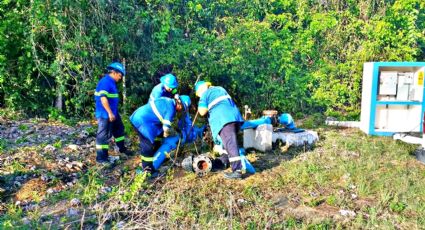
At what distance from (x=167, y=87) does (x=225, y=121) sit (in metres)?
1.19

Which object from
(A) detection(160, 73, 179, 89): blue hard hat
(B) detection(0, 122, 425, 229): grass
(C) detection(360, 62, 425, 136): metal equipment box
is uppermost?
(A) detection(160, 73, 179, 89): blue hard hat

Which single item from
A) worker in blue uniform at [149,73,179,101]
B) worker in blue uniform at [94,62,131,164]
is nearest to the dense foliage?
worker in blue uniform at [94,62,131,164]

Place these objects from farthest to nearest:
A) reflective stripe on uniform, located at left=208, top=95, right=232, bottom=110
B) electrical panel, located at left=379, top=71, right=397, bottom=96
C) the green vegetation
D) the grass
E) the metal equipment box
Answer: electrical panel, located at left=379, top=71, right=397, bottom=96 → the metal equipment box → reflective stripe on uniform, located at left=208, top=95, right=232, bottom=110 → the green vegetation → the grass

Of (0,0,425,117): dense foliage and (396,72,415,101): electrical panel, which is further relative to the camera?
(396,72,415,101): electrical panel

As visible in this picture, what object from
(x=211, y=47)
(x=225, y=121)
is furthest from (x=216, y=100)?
(x=211, y=47)

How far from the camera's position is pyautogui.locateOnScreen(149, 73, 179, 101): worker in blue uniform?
5746mm

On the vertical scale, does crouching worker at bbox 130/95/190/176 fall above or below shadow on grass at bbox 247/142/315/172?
above

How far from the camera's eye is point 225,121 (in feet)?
17.3

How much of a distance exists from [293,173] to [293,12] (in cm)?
568

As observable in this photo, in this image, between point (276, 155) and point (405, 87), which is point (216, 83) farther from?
point (405, 87)

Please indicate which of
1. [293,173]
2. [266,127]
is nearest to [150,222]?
[293,173]

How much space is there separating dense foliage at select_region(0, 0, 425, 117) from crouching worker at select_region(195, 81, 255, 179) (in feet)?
9.65

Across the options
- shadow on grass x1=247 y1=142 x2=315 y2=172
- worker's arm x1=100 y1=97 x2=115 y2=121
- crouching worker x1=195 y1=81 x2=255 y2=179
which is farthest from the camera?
shadow on grass x1=247 y1=142 x2=315 y2=172

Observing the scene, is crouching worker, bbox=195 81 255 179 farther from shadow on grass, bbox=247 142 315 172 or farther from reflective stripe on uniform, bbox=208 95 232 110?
shadow on grass, bbox=247 142 315 172
